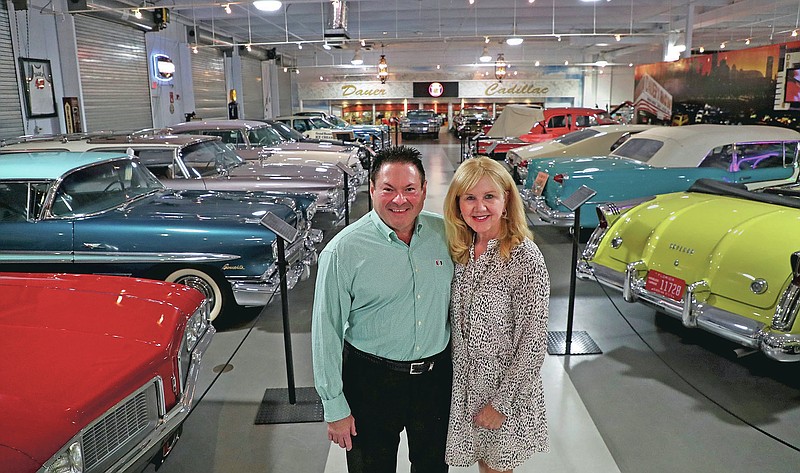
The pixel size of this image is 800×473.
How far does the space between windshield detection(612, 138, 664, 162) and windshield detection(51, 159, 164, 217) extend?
242 inches

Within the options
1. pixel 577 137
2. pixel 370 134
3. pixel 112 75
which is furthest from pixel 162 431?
pixel 370 134

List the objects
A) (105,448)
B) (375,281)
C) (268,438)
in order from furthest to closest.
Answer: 1. (268,438)
2. (105,448)
3. (375,281)

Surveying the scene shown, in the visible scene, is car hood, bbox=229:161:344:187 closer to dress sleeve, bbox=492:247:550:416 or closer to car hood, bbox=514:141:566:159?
car hood, bbox=514:141:566:159

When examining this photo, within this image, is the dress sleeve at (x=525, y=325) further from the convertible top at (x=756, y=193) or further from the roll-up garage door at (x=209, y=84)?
the roll-up garage door at (x=209, y=84)

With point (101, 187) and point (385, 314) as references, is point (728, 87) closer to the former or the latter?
point (101, 187)

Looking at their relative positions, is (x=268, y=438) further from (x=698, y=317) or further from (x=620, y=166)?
(x=620, y=166)

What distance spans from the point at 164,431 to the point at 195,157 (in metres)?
5.57

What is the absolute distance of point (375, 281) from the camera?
6.84 feet

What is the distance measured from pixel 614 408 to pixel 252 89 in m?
24.8

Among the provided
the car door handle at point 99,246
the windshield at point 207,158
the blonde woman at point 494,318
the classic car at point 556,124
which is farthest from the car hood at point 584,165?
the classic car at point 556,124

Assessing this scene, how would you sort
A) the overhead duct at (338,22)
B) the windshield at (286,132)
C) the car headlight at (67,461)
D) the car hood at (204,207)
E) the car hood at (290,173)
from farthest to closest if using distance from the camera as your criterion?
the windshield at (286,132) < the overhead duct at (338,22) < the car hood at (290,173) < the car hood at (204,207) < the car headlight at (67,461)

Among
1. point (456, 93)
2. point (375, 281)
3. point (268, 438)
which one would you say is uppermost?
point (456, 93)

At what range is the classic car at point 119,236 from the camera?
4723 millimetres

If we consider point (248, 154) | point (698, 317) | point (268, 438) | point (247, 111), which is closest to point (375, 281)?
point (268, 438)
